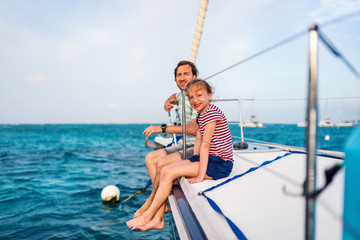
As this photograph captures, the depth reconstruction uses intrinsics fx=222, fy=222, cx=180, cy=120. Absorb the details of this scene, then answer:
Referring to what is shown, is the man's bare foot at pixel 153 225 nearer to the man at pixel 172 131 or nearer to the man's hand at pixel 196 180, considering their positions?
the man at pixel 172 131

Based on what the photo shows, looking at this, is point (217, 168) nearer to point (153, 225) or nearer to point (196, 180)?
point (196, 180)

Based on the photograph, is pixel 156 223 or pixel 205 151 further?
pixel 156 223

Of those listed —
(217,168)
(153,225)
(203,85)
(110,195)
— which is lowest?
(110,195)

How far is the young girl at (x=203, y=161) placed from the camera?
1.98 meters

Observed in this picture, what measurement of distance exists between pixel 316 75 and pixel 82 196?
257 inches

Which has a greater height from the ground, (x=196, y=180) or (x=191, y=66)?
(x=191, y=66)

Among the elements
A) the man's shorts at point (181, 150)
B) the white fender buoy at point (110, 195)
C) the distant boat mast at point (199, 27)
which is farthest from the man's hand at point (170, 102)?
the white fender buoy at point (110, 195)

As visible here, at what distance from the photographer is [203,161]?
1950mm

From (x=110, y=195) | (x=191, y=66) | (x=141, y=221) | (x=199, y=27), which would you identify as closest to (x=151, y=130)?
(x=141, y=221)

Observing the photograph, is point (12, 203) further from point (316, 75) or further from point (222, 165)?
point (316, 75)

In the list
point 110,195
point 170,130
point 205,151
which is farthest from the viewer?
point 110,195

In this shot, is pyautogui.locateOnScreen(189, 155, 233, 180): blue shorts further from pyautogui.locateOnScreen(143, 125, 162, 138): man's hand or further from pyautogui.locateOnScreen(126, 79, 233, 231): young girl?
pyautogui.locateOnScreen(143, 125, 162, 138): man's hand

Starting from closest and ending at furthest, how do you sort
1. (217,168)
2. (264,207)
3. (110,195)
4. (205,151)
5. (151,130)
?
(264,207), (205,151), (217,168), (151,130), (110,195)

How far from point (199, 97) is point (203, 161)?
0.61m
